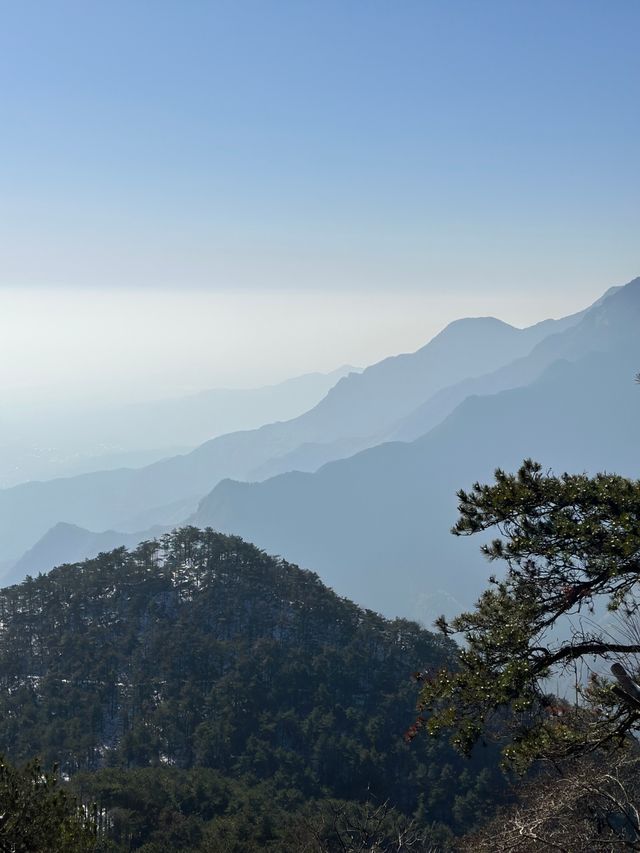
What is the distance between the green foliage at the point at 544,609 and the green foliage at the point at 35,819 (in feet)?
19.0

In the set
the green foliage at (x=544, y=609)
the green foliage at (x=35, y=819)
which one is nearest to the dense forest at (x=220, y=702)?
the green foliage at (x=35, y=819)

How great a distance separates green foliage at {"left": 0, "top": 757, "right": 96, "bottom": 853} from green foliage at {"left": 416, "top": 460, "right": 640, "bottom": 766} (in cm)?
580

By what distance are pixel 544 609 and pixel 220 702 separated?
45273 millimetres

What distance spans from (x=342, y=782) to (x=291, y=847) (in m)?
18.4

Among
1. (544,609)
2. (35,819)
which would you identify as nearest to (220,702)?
(35,819)

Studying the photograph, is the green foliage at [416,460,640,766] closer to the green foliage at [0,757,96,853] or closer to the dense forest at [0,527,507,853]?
the green foliage at [0,757,96,853]

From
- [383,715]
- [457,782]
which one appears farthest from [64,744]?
[457,782]

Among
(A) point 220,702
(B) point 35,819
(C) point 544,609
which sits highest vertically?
(C) point 544,609

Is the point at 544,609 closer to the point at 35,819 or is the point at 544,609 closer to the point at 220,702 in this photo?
the point at 35,819

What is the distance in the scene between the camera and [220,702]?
49219mm

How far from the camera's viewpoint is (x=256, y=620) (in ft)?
198

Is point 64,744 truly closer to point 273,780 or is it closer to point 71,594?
point 273,780

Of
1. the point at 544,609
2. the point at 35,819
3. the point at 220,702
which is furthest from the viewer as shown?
the point at 220,702

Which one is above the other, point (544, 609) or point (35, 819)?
point (544, 609)
